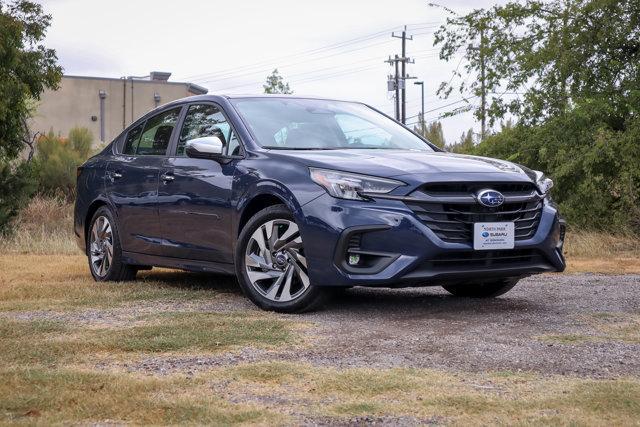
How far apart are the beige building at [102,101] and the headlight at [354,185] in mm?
56210

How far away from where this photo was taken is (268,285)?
7754mm

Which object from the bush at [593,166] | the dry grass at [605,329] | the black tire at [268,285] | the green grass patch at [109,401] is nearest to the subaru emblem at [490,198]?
the dry grass at [605,329]

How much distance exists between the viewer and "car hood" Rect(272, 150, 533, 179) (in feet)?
23.7

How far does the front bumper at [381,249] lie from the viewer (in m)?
6.99

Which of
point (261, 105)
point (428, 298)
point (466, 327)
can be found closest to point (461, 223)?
point (466, 327)

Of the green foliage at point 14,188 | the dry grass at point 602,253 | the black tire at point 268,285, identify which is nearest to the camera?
the black tire at point 268,285

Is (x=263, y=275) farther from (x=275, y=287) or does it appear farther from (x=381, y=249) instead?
(x=381, y=249)

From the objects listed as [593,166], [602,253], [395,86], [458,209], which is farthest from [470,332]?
[395,86]

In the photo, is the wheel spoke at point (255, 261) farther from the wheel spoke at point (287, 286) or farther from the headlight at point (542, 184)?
the headlight at point (542, 184)

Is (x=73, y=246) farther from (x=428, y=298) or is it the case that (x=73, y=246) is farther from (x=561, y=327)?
(x=561, y=327)

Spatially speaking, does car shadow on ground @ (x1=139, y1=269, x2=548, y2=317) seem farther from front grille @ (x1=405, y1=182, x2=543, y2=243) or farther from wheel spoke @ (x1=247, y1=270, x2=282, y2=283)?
front grille @ (x1=405, y1=182, x2=543, y2=243)

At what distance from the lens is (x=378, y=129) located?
28.8 ft

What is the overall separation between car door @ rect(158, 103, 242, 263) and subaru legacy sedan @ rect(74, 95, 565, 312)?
0.01 meters

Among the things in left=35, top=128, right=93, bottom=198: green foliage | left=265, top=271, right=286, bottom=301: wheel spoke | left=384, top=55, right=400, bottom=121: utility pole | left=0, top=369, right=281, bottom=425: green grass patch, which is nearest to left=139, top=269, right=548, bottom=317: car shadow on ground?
left=265, top=271, right=286, bottom=301: wheel spoke
